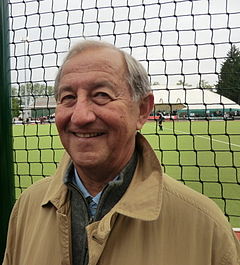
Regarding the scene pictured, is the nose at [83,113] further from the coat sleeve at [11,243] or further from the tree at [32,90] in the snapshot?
the tree at [32,90]

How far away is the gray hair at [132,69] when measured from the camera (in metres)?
1.23

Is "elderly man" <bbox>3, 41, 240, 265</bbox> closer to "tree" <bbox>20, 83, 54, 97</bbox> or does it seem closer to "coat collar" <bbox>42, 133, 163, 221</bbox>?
"coat collar" <bbox>42, 133, 163, 221</bbox>

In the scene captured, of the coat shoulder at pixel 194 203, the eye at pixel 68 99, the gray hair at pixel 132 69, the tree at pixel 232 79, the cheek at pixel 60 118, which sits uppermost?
the tree at pixel 232 79

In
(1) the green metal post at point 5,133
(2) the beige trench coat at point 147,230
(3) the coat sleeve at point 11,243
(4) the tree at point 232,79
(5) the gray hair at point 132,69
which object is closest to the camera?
(2) the beige trench coat at point 147,230

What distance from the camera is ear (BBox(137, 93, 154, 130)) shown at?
1.28m

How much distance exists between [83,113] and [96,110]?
4 cm

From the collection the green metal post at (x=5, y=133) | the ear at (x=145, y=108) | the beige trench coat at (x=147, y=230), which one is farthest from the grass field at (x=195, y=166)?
the beige trench coat at (x=147, y=230)

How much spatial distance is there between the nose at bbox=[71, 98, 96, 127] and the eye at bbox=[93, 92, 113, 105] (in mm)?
26

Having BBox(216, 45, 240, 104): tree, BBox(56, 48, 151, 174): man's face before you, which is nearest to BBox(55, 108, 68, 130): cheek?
BBox(56, 48, 151, 174): man's face

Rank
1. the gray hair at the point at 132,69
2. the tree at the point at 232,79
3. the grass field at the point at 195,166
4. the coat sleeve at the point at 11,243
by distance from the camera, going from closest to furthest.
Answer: the gray hair at the point at 132,69, the coat sleeve at the point at 11,243, the grass field at the point at 195,166, the tree at the point at 232,79

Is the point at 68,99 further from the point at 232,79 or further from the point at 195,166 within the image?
the point at 232,79

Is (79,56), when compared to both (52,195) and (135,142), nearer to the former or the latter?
(135,142)

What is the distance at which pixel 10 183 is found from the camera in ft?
6.52

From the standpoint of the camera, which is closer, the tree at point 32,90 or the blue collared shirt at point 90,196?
the blue collared shirt at point 90,196
